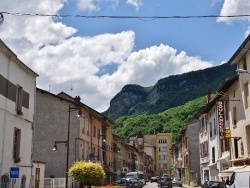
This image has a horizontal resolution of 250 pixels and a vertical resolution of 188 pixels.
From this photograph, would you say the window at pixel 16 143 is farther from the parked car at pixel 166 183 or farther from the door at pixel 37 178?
the parked car at pixel 166 183

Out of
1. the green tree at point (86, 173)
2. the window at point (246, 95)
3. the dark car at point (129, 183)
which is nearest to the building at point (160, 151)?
the dark car at point (129, 183)

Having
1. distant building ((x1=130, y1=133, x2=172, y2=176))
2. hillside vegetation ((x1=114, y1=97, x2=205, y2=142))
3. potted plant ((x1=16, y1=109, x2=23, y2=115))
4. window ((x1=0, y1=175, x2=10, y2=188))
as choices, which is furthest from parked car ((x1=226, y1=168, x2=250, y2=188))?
distant building ((x1=130, y1=133, x2=172, y2=176))

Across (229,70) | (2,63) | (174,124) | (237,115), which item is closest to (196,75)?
(229,70)

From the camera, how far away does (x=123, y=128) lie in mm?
161125

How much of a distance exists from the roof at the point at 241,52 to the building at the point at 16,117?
14.1 meters

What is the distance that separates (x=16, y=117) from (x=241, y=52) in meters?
16.2

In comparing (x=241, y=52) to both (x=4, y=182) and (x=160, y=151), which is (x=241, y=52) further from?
(x=160, y=151)

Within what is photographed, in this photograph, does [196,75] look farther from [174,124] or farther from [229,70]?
[174,124]

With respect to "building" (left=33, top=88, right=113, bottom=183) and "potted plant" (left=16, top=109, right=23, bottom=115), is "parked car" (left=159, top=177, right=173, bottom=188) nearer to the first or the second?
"building" (left=33, top=88, right=113, bottom=183)

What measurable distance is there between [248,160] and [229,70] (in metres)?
142

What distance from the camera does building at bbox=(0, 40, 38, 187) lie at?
71.1ft

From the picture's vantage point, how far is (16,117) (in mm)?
23797

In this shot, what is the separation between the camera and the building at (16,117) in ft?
71.1

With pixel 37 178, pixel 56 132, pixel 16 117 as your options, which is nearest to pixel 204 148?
pixel 56 132
